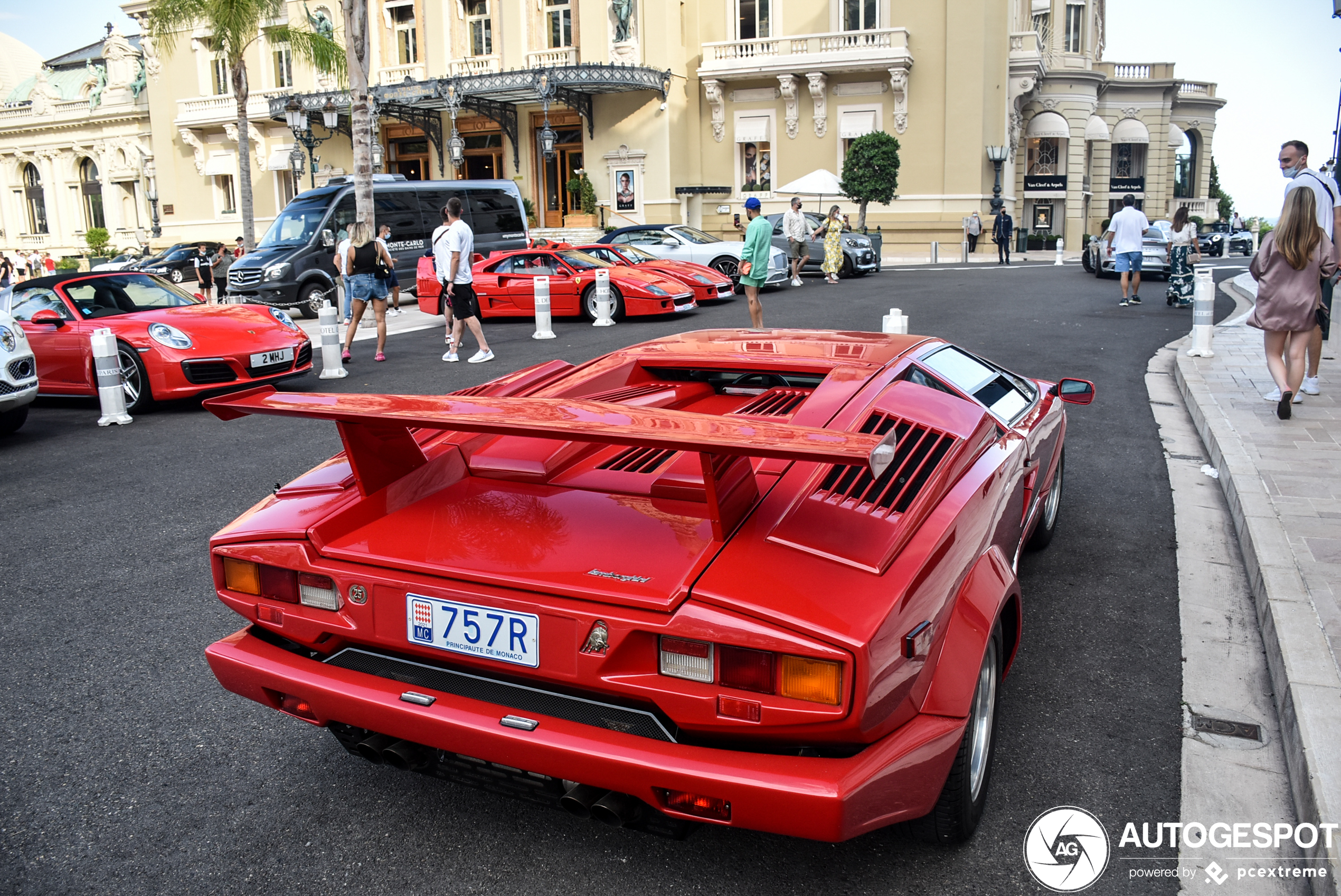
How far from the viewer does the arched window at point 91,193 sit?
176ft

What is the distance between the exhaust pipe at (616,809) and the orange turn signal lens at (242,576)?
3.75 ft

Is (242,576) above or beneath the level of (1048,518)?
above

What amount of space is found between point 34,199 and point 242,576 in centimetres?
6642

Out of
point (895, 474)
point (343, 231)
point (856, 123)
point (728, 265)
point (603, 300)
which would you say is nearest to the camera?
point (895, 474)

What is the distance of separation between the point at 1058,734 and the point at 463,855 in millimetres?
1873

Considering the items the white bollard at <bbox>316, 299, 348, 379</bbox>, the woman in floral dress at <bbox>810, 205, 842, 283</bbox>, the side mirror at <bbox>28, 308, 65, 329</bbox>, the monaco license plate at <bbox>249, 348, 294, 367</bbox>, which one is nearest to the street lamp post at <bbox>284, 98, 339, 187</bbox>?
the woman in floral dress at <bbox>810, 205, 842, 283</bbox>

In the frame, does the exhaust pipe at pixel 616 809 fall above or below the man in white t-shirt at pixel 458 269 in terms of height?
below

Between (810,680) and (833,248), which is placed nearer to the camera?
(810,680)

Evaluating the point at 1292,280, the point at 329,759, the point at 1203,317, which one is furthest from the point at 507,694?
the point at 1203,317

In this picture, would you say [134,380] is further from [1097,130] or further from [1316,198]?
[1097,130]

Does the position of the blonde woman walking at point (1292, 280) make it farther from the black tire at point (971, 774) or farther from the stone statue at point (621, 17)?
the stone statue at point (621, 17)

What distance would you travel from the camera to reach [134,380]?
8977 mm

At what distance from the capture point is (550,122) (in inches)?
1405

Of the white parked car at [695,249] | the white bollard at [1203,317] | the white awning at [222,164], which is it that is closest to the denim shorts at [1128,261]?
the white bollard at [1203,317]
